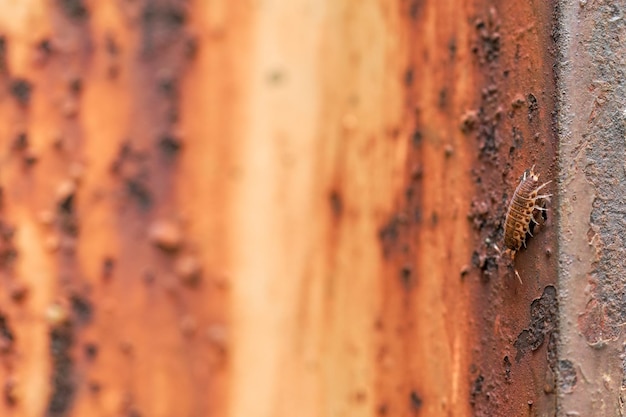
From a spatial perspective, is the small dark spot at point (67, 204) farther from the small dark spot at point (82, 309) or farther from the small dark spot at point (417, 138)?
the small dark spot at point (417, 138)

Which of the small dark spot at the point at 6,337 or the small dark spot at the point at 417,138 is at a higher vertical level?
the small dark spot at the point at 417,138

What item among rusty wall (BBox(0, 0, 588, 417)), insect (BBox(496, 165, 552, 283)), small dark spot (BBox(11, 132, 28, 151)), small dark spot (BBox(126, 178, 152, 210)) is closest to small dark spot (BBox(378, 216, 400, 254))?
rusty wall (BBox(0, 0, 588, 417))

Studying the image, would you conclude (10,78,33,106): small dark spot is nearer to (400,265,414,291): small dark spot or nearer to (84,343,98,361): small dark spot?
(84,343,98,361): small dark spot

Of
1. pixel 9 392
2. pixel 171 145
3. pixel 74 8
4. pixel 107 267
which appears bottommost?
pixel 9 392

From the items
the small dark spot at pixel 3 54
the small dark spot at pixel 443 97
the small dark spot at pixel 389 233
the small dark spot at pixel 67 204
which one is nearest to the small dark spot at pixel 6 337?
the small dark spot at pixel 67 204

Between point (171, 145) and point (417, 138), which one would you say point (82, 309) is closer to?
point (171, 145)

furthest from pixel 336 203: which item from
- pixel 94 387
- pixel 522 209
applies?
pixel 94 387

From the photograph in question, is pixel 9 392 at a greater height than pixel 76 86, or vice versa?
pixel 76 86
